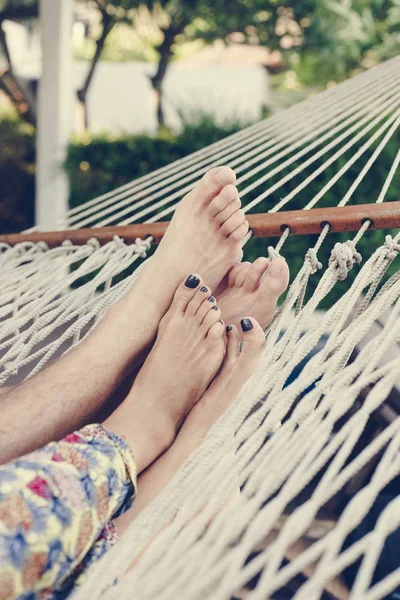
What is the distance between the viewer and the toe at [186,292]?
1131 millimetres

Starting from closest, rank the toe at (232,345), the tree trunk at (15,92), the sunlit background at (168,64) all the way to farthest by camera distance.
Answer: the toe at (232,345) → the sunlit background at (168,64) → the tree trunk at (15,92)

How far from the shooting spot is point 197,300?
3.71 feet

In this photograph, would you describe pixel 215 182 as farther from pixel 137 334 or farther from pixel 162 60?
pixel 162 60

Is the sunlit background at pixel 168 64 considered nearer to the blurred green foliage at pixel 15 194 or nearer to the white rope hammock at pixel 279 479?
the blurred green foliage at pixel 15 194

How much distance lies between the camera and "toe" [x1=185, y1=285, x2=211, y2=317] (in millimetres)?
1112

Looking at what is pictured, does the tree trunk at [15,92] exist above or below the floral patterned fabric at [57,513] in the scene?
above

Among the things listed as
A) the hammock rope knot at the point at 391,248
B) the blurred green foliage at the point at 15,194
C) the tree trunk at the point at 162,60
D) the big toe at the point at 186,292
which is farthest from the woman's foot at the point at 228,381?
the tree trunk at the point at 162,60

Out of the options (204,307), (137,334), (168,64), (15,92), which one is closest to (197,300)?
(204,307)

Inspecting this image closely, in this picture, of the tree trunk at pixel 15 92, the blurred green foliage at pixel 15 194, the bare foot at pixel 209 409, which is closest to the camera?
the bare foot at pixel 209 409

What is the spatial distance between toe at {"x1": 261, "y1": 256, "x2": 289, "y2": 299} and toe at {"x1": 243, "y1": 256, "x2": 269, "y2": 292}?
0.02 metres

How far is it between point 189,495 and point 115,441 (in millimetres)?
144

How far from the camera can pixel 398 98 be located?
1.74m

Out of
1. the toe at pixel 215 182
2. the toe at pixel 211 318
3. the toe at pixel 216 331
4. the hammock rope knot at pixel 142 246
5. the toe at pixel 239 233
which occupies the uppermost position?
the toe at pixel 215 182

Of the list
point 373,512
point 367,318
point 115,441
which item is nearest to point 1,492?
point 115,441
